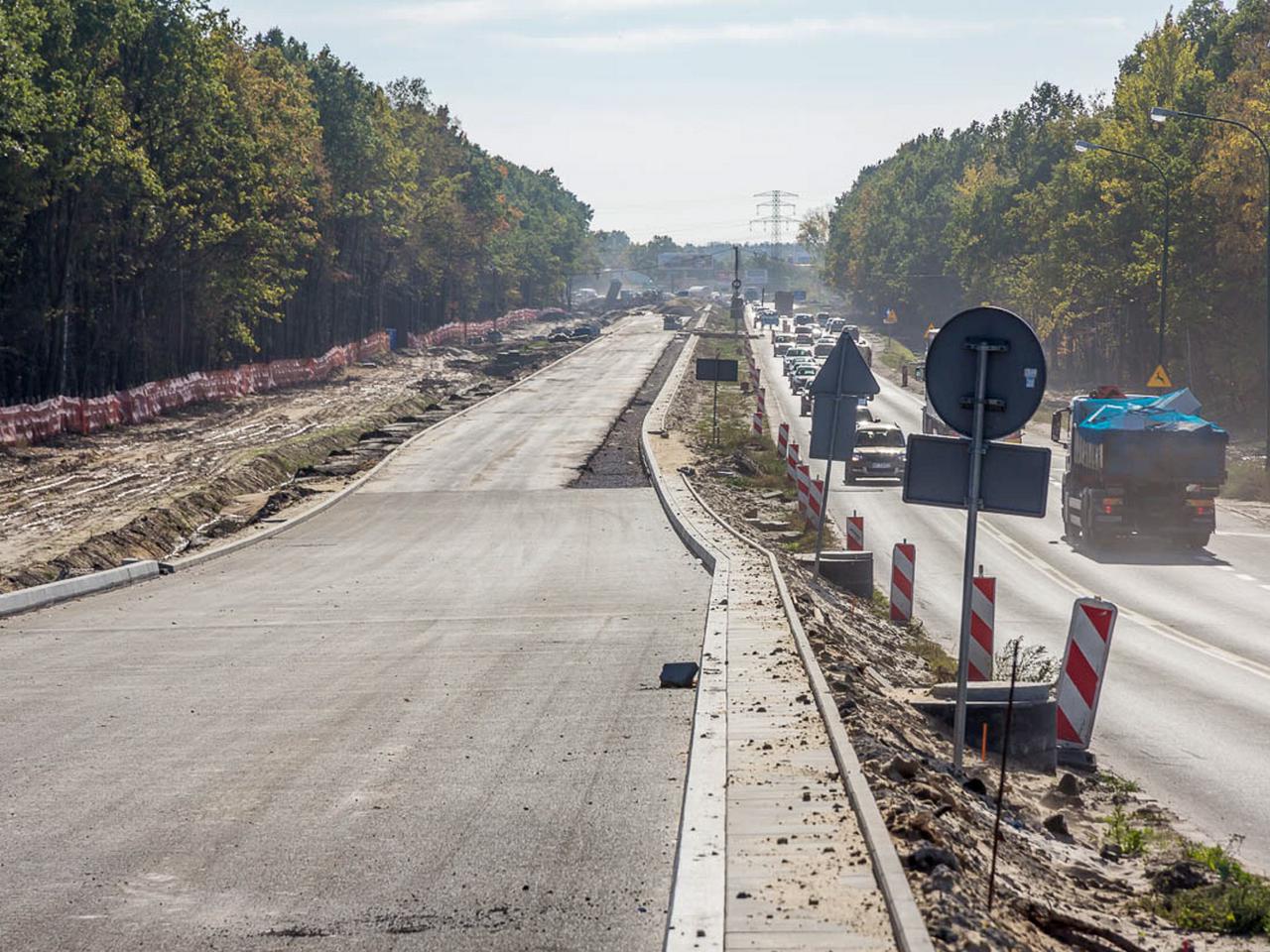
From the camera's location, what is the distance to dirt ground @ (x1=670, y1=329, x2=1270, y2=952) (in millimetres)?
7395

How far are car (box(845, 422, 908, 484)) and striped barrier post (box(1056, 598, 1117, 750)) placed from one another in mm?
28741

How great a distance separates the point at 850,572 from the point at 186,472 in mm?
21914

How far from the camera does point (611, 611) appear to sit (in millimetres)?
17516

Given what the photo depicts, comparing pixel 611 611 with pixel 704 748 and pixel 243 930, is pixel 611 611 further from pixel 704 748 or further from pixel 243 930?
pixel 243 930

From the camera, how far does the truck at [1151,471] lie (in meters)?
30.3

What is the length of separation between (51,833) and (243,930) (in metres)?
2.18

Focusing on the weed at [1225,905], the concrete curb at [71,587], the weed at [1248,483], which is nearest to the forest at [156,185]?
the concrete curb at [71,587]

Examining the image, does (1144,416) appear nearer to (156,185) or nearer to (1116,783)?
(1116,783)

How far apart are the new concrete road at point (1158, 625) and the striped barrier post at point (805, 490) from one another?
1.75 m

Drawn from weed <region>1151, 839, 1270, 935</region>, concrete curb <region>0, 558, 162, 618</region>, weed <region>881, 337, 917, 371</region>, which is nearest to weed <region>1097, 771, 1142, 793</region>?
weed <region>1151, 839, 1270, 935</region>

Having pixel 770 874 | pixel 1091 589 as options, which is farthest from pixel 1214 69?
pixel 770 874

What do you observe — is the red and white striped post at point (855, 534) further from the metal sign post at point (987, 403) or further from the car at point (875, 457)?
the car at point (875, 457)

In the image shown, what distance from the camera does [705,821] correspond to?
8219 mm

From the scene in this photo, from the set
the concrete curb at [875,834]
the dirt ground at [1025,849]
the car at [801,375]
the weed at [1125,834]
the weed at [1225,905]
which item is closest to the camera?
the concrete curb at [875,834]
